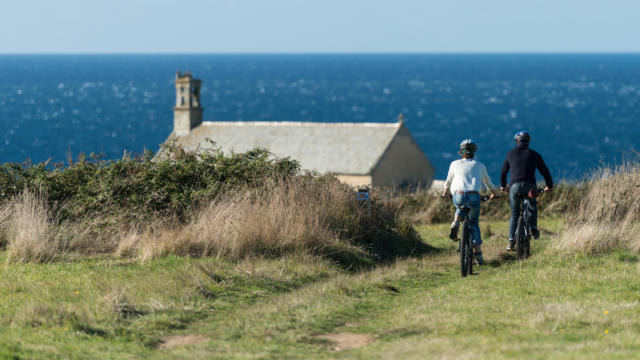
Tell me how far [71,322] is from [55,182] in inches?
291

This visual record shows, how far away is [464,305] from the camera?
10273 mm

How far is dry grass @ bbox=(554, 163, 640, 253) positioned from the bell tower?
43.1 meters

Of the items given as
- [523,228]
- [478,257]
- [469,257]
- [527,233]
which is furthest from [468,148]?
[527,233]

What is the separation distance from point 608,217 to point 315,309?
292 inches

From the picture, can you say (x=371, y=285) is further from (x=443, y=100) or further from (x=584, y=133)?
(x=443, y=100)

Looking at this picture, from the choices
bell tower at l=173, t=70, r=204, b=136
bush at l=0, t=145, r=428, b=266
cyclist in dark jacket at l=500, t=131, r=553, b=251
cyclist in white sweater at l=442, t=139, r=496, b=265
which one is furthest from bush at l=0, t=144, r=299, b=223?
bell tower at l=173, t=70, r=204, b=136

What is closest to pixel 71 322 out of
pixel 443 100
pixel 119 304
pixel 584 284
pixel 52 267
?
pixel 119 304

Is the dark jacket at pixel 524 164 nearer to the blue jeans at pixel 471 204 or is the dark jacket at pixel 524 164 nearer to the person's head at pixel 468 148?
the person's head at pixel 468 148

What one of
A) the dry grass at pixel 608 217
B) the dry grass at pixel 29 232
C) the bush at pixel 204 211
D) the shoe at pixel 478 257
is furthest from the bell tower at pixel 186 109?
the shoe at pixel 478 257

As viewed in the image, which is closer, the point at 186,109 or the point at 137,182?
the point at 137,182

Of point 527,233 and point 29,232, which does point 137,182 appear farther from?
point 527,233

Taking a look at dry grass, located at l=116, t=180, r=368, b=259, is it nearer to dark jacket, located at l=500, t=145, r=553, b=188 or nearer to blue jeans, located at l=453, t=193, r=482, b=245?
blue jeans, located at l=453, t=193, r=482, b=245

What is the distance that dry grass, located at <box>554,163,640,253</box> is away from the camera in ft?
46.2

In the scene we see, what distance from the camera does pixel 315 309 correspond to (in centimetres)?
1016
